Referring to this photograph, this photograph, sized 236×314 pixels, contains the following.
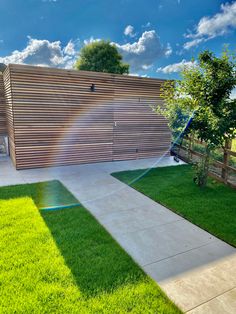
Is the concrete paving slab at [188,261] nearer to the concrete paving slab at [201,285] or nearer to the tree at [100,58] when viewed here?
the concrete paving slab at [201,285]

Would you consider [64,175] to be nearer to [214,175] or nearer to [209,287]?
[214,175]

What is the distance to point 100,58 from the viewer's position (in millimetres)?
16984

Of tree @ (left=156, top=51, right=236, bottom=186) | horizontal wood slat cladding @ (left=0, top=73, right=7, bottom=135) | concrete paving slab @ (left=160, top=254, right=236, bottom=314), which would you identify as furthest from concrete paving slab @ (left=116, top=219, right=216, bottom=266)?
horizontal wood slat cladding @ (left=0, top=73, right=7, bottom=135)

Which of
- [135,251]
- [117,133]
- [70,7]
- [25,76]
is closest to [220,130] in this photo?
[135,251]

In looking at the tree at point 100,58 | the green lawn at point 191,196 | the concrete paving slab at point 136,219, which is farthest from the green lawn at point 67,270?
the tree at point 100,58

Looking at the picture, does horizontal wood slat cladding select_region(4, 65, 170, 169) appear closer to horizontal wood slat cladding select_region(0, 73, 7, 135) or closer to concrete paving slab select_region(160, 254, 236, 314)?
horizontal wood slat cladding select_region(0, 73, 7, 135)

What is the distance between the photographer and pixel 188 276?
242 cm

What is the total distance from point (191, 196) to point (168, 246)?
78.1 inches

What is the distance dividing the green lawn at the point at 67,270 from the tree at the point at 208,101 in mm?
2889

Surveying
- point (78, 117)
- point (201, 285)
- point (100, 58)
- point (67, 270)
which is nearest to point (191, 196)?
point (201, 285)

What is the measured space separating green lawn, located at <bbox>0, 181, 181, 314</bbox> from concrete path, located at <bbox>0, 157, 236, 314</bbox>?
0.60ft

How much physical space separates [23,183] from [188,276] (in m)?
4.25

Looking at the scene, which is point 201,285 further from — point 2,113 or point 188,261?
point 2,113

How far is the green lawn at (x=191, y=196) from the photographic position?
3574 millimetres
